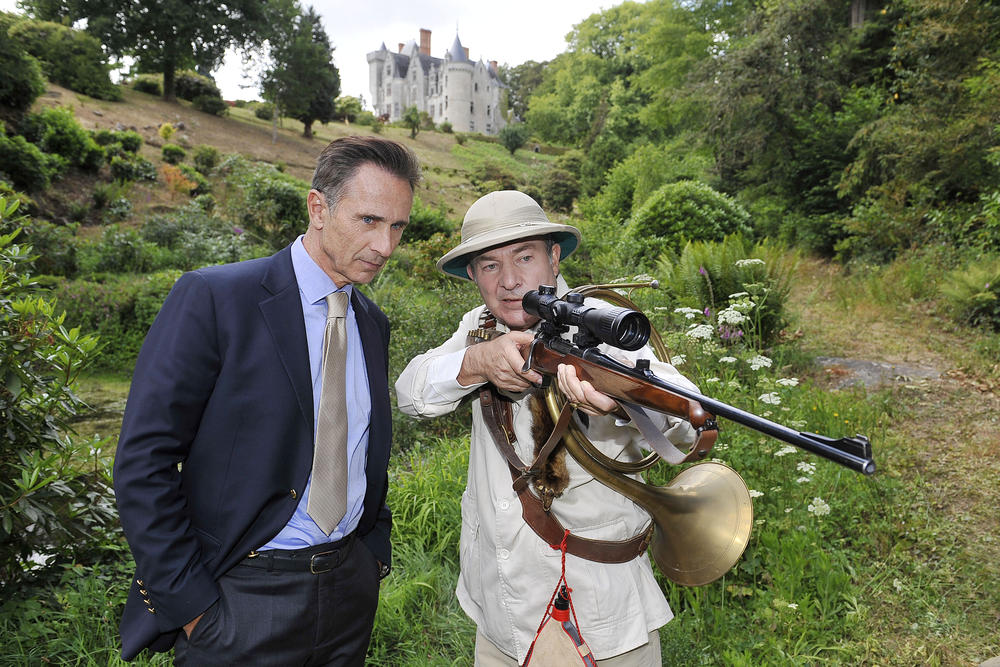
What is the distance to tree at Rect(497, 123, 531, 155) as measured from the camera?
49656mm

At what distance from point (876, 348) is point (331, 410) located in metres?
9.28

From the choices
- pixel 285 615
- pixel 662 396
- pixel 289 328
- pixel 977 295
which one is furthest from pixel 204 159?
pixel 662 396

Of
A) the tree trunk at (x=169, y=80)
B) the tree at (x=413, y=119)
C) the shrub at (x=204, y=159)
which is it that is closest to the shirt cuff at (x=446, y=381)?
the shrub at (x=204, y=159)

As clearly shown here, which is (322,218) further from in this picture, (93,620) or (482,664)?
(93,620)

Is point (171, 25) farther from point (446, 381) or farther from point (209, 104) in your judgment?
point (446, 381)

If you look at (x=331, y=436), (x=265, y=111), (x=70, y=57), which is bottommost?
(x=331, y=436)

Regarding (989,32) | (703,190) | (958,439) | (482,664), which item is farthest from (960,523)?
(989,32)

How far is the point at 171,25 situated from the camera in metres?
32.8

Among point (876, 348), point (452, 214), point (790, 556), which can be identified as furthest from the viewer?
point (452, 214)

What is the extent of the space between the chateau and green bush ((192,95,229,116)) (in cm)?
3846

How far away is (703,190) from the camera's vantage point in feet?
45.6

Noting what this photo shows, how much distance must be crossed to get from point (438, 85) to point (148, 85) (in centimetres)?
5705

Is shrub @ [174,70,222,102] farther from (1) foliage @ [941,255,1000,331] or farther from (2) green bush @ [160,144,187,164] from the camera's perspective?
(1) foliage @ [941,255,1000,331]

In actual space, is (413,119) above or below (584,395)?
above
